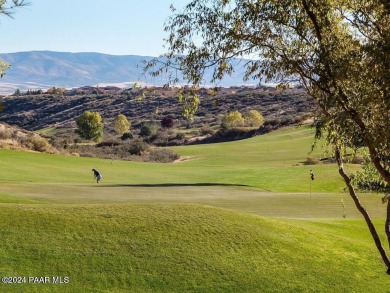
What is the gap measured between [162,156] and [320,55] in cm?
6386

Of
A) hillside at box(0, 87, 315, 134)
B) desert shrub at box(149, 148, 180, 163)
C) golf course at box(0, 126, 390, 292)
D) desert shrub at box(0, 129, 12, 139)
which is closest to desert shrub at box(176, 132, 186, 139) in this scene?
hillside at box(0, 87, 315, 134)

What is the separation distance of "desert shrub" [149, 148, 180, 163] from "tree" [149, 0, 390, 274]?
2366 inches

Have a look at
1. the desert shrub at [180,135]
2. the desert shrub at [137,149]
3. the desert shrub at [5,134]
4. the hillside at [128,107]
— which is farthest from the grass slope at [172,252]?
the hillside at [128,107]

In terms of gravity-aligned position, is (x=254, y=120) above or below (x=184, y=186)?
above

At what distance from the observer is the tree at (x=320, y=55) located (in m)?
11.4

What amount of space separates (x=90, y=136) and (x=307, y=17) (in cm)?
10032

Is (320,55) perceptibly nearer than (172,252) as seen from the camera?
Yes

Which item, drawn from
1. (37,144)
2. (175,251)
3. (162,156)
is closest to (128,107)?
(162,156)

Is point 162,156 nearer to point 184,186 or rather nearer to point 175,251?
point 184,186

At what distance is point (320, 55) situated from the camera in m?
12.0

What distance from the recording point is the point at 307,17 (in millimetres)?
12727

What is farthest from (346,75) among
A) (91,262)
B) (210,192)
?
(210,192)

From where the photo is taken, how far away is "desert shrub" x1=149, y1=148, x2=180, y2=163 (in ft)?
244

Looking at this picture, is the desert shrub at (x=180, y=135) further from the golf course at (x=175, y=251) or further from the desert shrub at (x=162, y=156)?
the golf course at (x=175, y=251)
